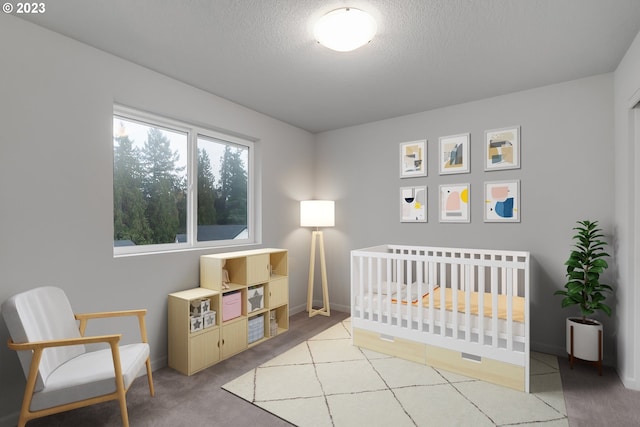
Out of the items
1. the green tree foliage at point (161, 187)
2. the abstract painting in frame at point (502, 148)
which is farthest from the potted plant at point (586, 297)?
the green tree foliage at point (161, 187)

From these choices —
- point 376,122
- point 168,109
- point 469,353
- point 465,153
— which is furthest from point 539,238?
point 168,109

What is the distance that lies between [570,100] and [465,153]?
0.95 m

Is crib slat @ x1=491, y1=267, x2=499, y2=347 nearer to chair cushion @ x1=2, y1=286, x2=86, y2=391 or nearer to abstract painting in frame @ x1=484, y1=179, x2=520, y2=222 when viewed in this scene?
abstract painting in frame @ x1=484, y1=179, x2=520, y2=222

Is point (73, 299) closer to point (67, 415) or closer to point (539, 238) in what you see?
point (67, 415)

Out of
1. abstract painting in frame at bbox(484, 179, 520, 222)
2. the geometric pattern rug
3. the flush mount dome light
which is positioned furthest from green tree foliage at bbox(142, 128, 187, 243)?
abstract painting in frame at bbox(484, 179, 520, 222)

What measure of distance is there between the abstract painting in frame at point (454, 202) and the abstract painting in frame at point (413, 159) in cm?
33

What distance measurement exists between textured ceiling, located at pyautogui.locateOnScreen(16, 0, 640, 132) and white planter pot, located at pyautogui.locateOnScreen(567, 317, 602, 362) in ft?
6.78

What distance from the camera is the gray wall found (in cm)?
273

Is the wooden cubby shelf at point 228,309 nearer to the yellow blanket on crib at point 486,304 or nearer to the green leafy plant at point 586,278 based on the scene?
the yellow blanket on crib at point 486,304

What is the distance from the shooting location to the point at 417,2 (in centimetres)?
179

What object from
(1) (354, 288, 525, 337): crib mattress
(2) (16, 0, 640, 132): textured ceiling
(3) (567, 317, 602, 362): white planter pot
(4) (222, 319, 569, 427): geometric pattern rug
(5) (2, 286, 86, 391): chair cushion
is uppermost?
(2) (16, 0, 640, 132): textured ceiling

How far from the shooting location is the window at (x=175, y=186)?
103 inches

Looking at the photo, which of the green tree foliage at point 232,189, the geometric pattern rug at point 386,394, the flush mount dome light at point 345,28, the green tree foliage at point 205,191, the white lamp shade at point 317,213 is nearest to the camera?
the flush mount dome light at point 345,28

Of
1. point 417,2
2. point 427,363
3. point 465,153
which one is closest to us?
→ point 417,2
